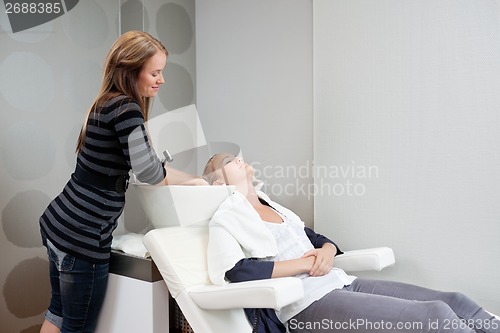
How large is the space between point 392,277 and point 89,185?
1.28 metres

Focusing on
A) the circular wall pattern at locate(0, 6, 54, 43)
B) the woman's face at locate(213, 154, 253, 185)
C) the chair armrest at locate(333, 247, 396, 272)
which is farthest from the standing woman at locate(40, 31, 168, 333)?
the chair armrest at locate(333, 247, 396, 272)

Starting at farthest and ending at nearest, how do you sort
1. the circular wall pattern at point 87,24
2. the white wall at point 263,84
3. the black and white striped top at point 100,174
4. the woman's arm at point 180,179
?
the white wall at point 263,84 → the circular wall pattern at point 87,24 → the woman's arm at point 180,179 → the black and white striped top at point 100,174

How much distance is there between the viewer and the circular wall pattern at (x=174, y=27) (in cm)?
269

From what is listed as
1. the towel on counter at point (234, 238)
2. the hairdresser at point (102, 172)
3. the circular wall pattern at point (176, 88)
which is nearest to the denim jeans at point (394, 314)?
the towel on counter at point (234, 238)

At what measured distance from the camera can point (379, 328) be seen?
1.63m

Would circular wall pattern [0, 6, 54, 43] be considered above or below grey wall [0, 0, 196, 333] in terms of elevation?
above

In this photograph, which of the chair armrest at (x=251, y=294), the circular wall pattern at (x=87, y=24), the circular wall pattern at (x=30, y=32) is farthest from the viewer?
the circular wall pattern at (x=87, y=24)

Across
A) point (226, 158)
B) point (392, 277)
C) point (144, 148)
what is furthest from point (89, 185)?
point (392, 277)

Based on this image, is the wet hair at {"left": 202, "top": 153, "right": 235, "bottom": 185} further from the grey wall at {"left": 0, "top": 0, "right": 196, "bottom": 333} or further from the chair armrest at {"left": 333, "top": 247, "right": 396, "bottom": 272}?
the chair armrest at {"left": 333, "top": 247, "right": 396, "bottom": 272}

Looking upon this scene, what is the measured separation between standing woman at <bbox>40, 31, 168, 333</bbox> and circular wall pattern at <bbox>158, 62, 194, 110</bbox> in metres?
0.84

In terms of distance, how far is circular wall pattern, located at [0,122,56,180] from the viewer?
2203 mm

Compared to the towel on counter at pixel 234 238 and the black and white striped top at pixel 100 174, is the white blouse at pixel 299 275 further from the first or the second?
the black and white striped top at pixel 100 174

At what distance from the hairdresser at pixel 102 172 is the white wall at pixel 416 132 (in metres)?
0.84

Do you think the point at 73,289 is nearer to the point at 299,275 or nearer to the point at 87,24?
the point at 299,275
